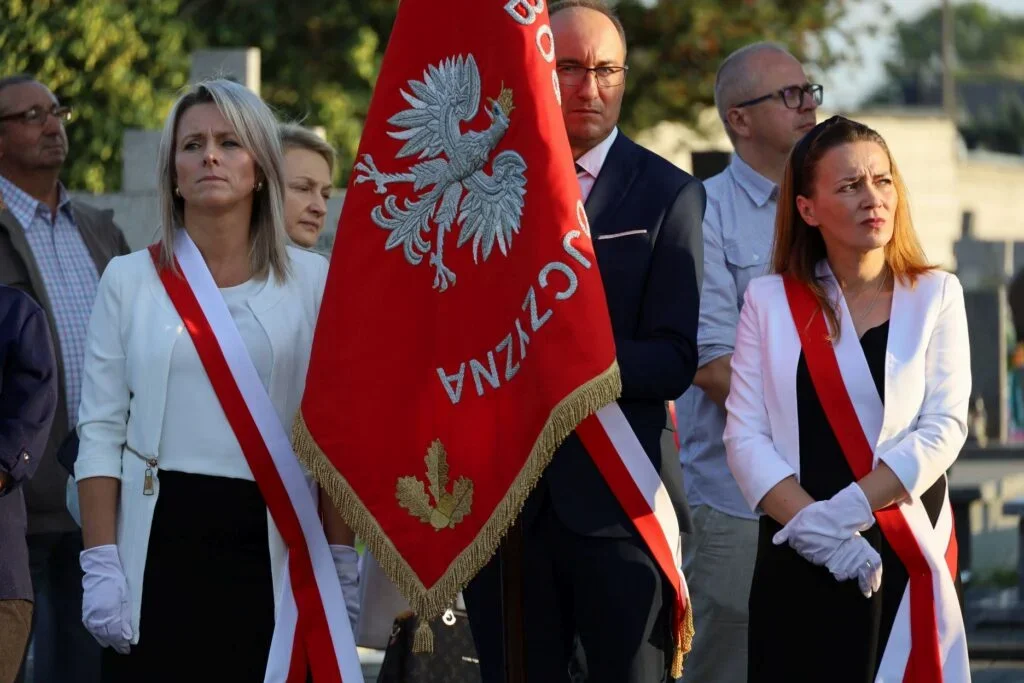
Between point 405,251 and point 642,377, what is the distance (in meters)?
0.63

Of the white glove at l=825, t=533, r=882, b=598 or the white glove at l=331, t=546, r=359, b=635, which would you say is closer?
the white glove at l=825, t=533, r=882, b=598

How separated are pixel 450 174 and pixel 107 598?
4.17 feet

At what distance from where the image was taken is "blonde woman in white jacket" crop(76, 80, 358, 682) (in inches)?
170

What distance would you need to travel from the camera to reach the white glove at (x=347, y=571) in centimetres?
449

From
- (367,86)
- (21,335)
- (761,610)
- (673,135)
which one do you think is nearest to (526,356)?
(761,610)

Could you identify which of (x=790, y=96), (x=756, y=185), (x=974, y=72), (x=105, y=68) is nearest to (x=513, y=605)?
(x=756, y=185)

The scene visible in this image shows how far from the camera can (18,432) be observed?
4504 mm

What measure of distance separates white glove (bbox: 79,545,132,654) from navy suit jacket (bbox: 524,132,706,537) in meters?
0.97

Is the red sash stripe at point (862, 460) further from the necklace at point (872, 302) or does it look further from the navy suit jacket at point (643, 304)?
the navy suit jacket at point (643, 304)

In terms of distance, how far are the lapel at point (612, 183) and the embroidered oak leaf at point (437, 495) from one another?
26.2 inches

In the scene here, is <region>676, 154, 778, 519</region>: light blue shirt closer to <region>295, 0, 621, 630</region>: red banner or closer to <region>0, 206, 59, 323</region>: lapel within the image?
<region>295, 0, 621, 630</region>: red banner

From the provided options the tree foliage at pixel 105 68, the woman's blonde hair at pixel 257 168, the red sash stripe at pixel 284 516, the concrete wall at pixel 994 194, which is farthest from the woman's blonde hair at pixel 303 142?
the concrete wall at pixel 994 194

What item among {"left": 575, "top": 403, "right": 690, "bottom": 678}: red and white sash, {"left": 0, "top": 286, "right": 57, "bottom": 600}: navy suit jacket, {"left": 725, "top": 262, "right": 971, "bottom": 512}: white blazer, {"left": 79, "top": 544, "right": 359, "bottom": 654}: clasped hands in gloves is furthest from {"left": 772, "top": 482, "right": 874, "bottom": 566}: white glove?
{"left": 0, "top": 286, "right": 57, "bottom": 600}: navy suit jacket

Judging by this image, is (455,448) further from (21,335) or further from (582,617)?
(21,335)
